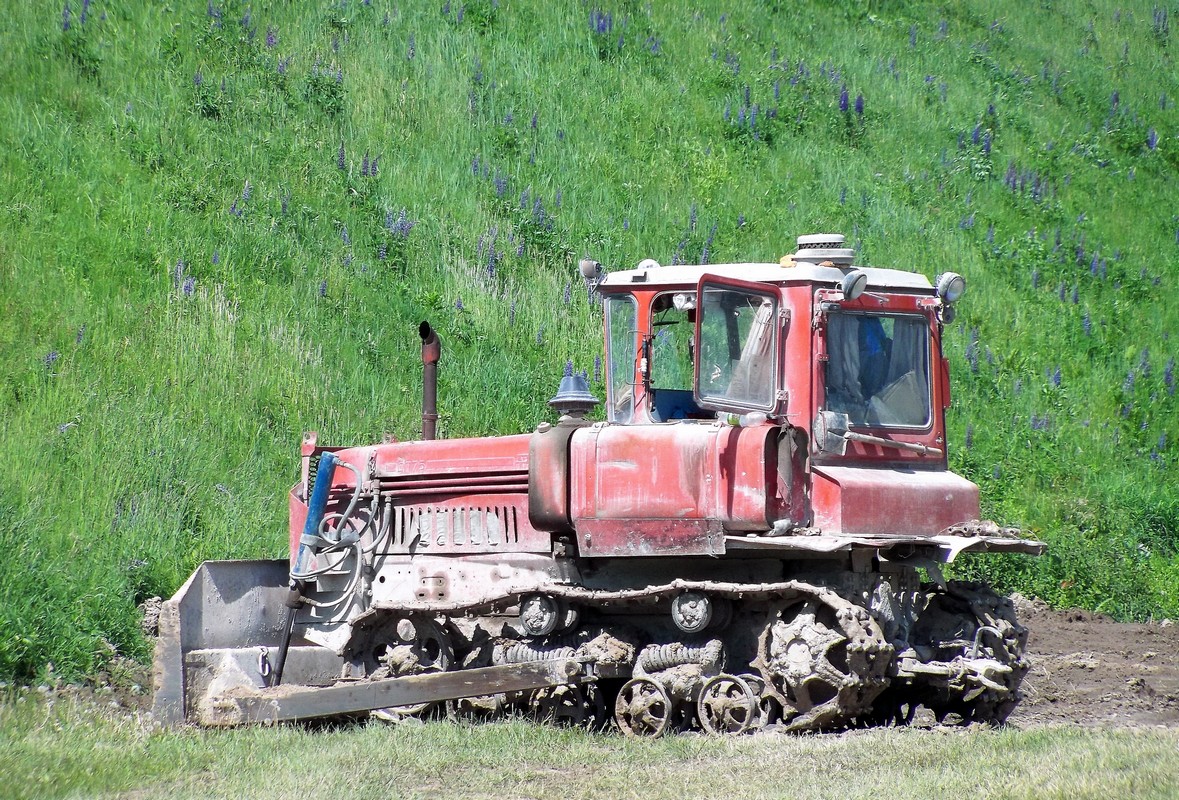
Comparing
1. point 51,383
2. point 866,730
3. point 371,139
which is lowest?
point 866,730

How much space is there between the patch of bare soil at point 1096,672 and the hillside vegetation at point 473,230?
0.65 m

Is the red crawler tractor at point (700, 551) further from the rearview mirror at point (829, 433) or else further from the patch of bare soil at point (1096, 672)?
the patch of bare soil at point (1096, 672)

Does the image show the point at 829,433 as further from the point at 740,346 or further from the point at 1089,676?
the point at 1089,676

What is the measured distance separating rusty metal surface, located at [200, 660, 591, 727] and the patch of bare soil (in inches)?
110

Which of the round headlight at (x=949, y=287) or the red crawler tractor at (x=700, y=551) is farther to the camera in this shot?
the round headlight at (x=949, y=287)

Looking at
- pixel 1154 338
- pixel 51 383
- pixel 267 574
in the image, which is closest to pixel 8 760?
pixel 267 574

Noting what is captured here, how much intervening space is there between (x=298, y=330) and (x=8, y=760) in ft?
26.7

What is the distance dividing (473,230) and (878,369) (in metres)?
9.09

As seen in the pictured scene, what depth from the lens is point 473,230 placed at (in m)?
16.1

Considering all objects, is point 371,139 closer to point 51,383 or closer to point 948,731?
point 51,383

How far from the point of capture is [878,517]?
729 centimetres

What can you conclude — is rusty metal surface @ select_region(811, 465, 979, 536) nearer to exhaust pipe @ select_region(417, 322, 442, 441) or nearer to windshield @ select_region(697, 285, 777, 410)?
windshield @ select_region(697, 285, 777, 410)

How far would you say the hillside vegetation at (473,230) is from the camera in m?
11.7

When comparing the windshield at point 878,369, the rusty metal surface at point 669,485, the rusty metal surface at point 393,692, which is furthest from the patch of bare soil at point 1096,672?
the rusty metal surface at point 393,692
